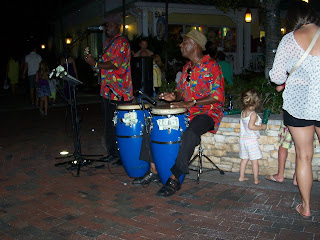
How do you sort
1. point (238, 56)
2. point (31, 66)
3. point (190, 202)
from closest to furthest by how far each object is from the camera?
point (190, 202) → point (31, 66) → point (238, 56)

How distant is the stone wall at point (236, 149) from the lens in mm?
5102

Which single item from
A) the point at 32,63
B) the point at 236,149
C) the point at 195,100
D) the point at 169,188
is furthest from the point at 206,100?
the point at 32,63

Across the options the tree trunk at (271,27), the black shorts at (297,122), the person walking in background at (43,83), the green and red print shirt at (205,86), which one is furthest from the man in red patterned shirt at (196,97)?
the person walking in background at (43,83)

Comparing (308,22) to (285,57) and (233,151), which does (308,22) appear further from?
(233,151)

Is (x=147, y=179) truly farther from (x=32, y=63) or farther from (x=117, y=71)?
(x=32, y=63)

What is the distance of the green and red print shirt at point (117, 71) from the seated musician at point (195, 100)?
1016 millimetres

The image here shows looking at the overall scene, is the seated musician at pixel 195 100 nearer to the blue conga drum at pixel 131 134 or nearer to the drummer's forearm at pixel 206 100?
the drummer's forearm at pixel 206 100

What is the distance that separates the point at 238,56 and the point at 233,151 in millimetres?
15003

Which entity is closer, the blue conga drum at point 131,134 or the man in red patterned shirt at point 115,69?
the blue conga drum at point 131,134

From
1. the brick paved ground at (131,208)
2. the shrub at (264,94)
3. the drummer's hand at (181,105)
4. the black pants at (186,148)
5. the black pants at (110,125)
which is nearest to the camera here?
the brick paved ground at (131,208)

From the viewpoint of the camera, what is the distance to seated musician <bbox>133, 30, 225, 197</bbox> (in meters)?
4.66

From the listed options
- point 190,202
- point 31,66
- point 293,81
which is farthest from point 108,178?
point 31,66

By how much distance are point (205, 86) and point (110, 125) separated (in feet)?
6.25

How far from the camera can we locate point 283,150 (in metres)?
4.86
